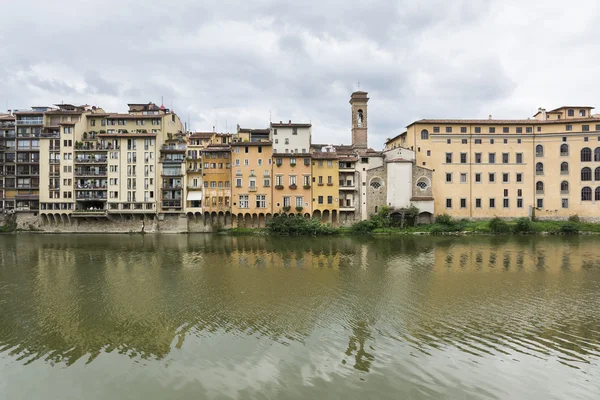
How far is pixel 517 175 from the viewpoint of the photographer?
199ft

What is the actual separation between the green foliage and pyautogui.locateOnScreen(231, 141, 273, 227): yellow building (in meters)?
3.64

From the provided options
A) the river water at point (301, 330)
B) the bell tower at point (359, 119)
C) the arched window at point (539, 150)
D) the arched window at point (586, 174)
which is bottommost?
the river water at point (301, 330)

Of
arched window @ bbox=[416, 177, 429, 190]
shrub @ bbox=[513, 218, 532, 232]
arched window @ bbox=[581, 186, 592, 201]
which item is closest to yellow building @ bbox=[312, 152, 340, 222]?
arched window @ bbox=[416, 177, 429, 190]

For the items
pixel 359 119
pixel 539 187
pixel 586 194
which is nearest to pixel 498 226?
pixel 539 187

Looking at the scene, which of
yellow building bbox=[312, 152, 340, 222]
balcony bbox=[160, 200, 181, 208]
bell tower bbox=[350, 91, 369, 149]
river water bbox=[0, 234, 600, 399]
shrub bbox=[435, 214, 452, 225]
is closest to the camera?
river water bbox=[0, 234, 600, 399]

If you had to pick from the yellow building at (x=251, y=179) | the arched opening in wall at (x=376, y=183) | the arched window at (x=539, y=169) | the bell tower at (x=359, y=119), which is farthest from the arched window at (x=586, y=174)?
the yellow building at (x=251, y=179)

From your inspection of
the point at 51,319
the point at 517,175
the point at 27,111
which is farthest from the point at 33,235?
the point at 517,175

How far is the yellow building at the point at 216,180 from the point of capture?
2333 inches

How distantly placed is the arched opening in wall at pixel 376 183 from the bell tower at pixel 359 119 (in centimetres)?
1122

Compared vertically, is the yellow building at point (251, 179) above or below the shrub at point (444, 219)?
above

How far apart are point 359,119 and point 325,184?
708 inches

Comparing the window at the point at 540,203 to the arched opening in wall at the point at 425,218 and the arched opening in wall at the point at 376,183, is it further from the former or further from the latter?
the arched opening in wall at the point at 376,183

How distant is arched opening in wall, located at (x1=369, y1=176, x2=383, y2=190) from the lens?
59594 mm

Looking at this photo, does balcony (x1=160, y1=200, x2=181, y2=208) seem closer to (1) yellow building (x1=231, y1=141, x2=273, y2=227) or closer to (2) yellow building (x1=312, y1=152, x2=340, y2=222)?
(1) yellow building (x1=231, y1=141, x2=273, y2=227)
